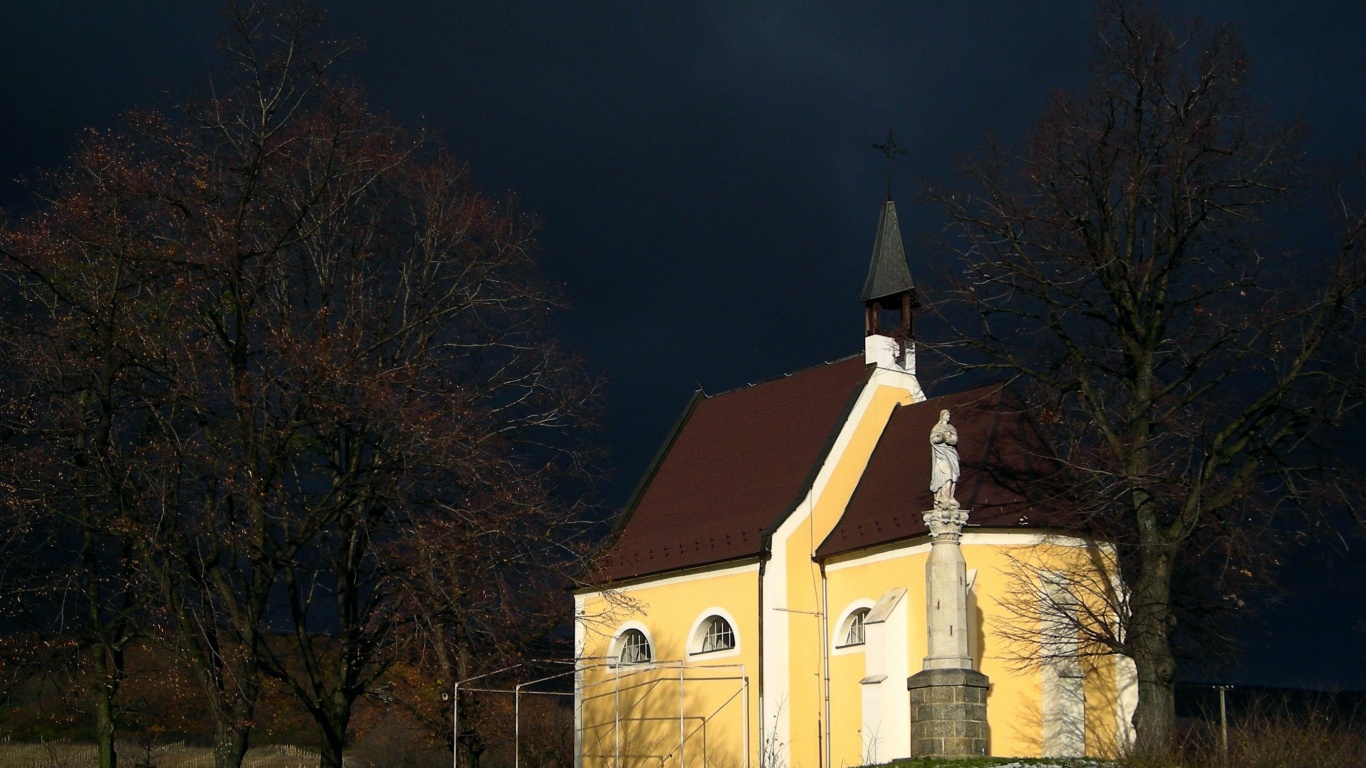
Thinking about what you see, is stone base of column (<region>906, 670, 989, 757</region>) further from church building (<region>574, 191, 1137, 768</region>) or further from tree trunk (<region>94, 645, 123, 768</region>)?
tree trunk (<region>94, 645, 123, 768</region>)

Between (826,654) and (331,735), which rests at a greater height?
(826,654)

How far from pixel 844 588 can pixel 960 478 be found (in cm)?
296

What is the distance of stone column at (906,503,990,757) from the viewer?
64.5 feet

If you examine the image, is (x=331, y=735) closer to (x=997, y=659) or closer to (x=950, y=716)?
(x=950, y=716)

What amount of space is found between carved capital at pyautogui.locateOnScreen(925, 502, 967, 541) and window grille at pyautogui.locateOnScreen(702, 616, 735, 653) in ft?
27.1

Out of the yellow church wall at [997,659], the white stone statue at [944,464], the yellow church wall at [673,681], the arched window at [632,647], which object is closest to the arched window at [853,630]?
the yellow church wall at [997,659]

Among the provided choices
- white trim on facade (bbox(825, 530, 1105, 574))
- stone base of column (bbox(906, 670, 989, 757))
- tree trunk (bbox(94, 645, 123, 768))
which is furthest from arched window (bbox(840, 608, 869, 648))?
tree trunk (bbox(94, 645, 123, 768))

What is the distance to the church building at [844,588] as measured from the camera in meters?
24.0

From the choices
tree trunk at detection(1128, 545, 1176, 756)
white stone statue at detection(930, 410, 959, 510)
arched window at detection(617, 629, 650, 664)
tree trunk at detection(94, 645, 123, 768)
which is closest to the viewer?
tree trunk at detection(94, 645, 123, 768)

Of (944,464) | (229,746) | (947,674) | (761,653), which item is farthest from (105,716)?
(944,464)

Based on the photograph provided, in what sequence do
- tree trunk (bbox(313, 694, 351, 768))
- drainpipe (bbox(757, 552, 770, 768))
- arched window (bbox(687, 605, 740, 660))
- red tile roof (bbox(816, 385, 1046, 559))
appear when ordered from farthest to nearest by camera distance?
arched window (bbox(687, 605, 740, 660)), drainpipe (bbox(757, 552, 770, 768)), red tile roof (bbox(816, 385, 1046, 559)), tree trunk (bbox(313, 694, 351, 768))

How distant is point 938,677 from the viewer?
19938 millimetres

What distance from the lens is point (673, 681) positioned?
28.7 meters

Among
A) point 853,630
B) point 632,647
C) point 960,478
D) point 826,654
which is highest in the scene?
point 960,478
